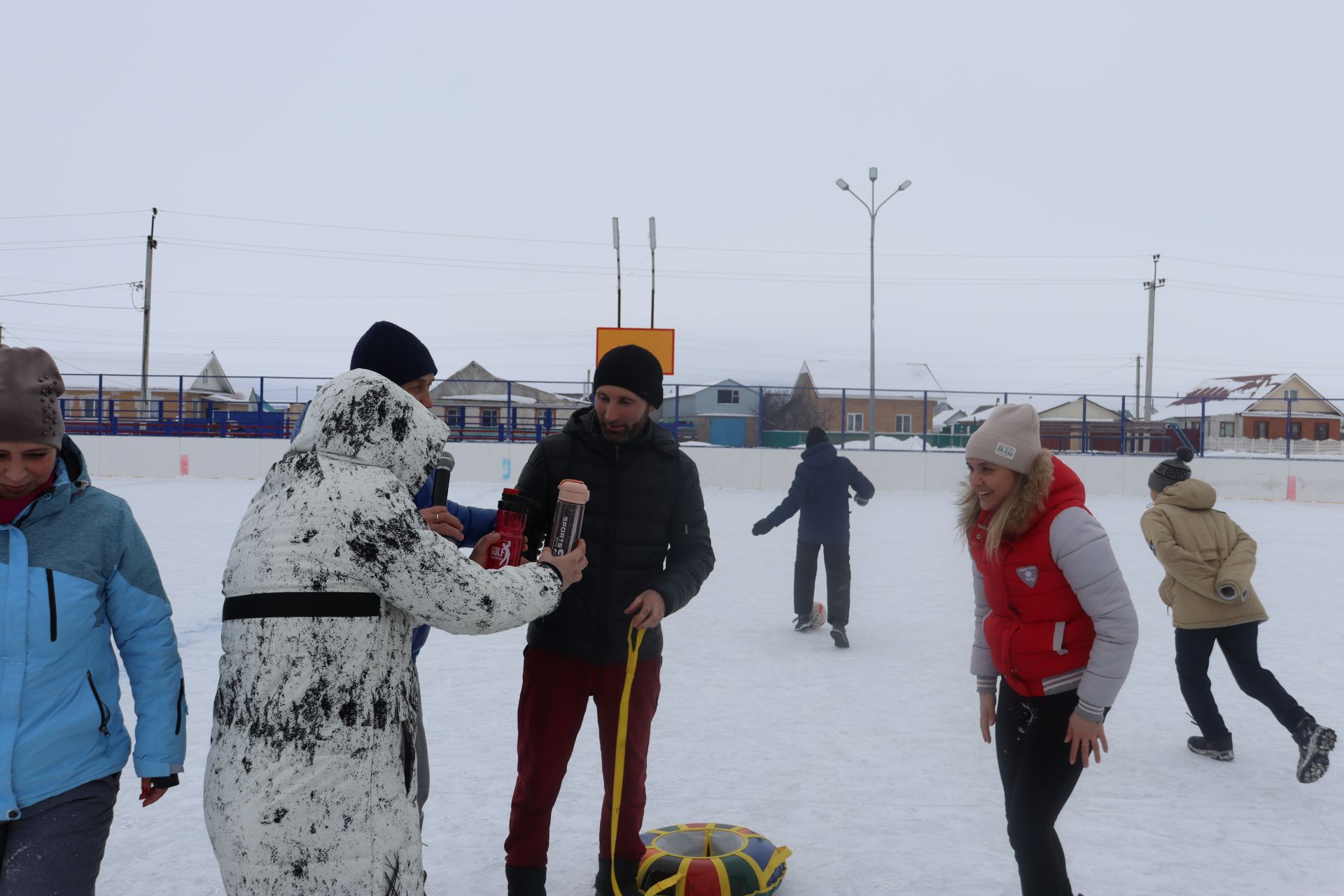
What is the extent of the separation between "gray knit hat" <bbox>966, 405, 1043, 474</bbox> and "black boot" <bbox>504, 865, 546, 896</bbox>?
65.5 inches

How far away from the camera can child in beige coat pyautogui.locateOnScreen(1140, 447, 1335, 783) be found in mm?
4031

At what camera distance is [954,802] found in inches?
148

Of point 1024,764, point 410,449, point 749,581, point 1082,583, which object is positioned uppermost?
point 410,449

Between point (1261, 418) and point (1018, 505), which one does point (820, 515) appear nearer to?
point (1018, 505)

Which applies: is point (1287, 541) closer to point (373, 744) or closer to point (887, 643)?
point (887, 643)

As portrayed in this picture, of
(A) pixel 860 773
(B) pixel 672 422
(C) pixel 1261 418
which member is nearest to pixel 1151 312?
(C) pixel 1261 418

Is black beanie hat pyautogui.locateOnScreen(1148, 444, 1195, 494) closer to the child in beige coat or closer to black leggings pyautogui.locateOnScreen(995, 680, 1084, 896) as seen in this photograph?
the child in beige coat

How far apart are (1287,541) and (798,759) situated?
10929mm

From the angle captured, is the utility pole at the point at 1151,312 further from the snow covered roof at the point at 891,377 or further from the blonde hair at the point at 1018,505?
the blonde hair at the point at 1018,505

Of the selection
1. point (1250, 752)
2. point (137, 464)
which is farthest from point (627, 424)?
point (137, 464)

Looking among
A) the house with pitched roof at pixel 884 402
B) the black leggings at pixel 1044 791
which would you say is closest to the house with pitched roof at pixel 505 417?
the house with pitched roof at pixel 884 402

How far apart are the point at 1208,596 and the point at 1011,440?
7.21 ft

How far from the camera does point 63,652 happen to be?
1.87 metres

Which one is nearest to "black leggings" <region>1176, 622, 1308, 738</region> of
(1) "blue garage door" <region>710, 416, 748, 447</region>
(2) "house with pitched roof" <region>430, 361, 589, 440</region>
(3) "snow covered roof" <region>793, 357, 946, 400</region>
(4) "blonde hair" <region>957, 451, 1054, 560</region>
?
(4) "blonde hair" <region>957, 451, 1054, 560</region>
